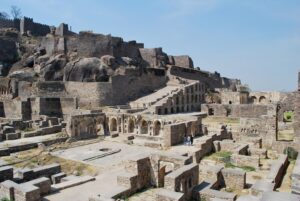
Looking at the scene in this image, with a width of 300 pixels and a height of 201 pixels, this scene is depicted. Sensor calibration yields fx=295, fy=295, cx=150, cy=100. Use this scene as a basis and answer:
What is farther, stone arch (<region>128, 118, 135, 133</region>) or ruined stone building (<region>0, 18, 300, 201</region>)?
stone arch (<region>128, 118, 135, 133</region>)

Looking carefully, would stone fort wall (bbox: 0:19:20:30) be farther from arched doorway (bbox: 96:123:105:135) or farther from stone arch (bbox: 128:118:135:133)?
stone arch (bbox: 128:118:135:133)

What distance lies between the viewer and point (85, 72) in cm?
3981

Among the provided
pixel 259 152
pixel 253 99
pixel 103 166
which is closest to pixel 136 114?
pixel 103 166

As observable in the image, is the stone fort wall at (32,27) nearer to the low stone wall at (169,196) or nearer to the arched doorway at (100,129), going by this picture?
the arched doorway at (100,129)

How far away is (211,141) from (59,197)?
1180 centimetres

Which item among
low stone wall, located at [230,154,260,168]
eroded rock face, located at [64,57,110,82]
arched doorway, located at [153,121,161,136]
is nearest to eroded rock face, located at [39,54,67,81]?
eroded rock face, located at [64,57,110,82]

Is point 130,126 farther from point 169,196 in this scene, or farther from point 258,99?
point 258,99

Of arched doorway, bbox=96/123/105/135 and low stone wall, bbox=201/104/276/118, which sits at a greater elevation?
low stone wall, bbox=201/104/276/118

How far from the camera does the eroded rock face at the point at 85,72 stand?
1565 inches

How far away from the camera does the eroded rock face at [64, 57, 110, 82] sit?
39.8 m

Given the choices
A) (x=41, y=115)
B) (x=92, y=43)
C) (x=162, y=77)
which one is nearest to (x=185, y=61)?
(x=162, y=77)

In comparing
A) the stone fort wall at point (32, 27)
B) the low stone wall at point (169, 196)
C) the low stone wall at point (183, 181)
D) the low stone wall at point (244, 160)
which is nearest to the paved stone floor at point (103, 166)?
the low stone wall at point (183, 181)

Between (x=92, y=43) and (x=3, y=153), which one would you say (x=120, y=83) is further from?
(x=3, y=153)

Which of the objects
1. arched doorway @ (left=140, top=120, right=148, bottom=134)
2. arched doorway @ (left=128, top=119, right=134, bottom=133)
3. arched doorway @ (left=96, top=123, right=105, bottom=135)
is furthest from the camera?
arched doorway @ (left=96, top=123, right=105, bottom=135)
